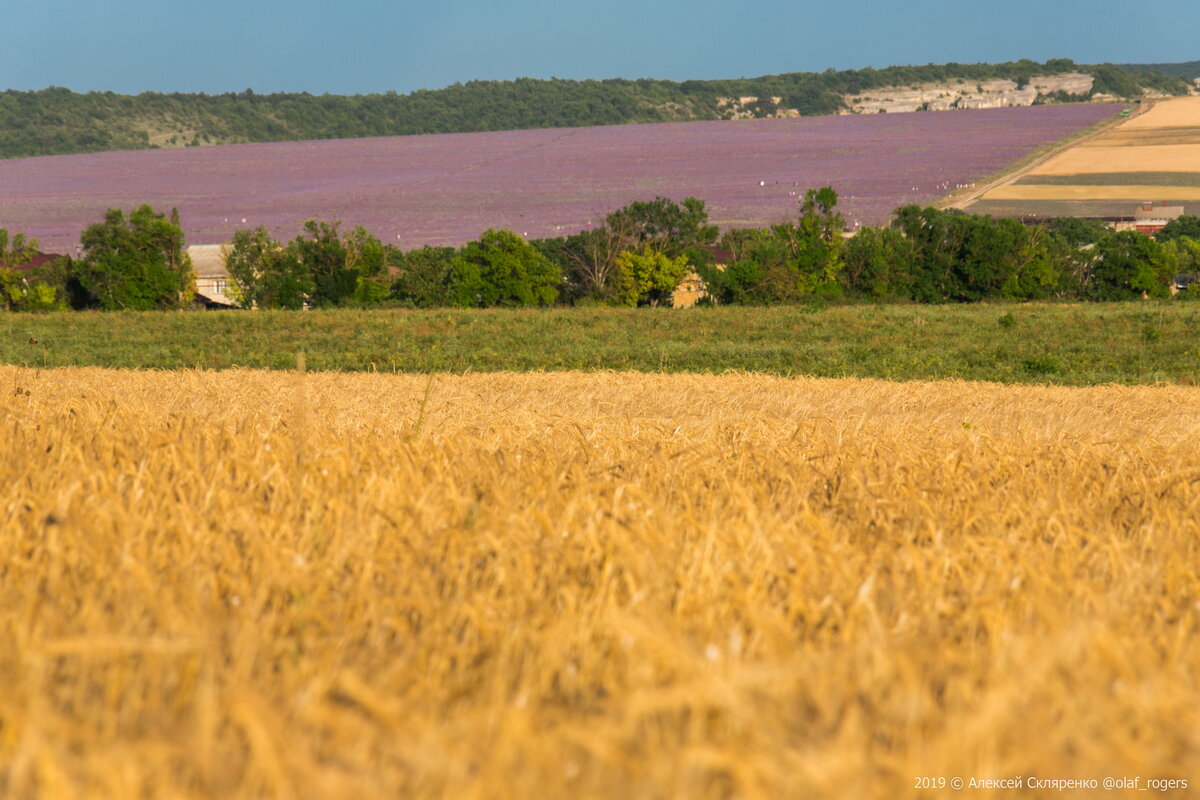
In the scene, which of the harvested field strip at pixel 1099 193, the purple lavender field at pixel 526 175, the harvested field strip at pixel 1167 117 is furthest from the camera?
the harvested field strip at pixel 1167 117

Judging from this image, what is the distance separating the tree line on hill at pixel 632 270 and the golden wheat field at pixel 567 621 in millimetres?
48002

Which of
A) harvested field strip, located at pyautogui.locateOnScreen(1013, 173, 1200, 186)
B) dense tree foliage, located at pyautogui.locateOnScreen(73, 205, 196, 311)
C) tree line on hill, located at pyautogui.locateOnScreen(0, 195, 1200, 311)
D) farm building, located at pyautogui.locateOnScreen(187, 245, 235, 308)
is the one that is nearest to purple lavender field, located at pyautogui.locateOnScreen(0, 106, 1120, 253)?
farm building, located at pyautogui.locateOnScreen(187, 245, 235, 308)

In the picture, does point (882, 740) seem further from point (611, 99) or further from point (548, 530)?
point (611, 99)

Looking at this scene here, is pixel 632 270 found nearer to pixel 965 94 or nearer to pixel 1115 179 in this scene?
pixel 1115 179

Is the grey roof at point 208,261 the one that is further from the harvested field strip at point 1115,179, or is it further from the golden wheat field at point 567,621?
the golden wheat field at point 567,621

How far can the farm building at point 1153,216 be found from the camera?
75062 mm

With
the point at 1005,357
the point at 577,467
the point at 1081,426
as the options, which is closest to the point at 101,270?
the point at 1005,357

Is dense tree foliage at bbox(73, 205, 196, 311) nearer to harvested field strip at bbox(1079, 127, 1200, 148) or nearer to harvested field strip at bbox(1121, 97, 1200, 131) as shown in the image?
harvested field strip at bbox(1079, 127, 1200, 148)

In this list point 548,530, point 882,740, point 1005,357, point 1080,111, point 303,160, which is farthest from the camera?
point 1080,111

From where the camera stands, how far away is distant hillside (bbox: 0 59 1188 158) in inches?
5640

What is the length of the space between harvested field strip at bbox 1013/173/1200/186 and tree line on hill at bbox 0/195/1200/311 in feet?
97.9

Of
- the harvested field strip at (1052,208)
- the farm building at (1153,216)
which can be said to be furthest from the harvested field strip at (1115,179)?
the farm building at (1153,216)

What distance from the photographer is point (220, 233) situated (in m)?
68.2

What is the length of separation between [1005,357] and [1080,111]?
347ft
